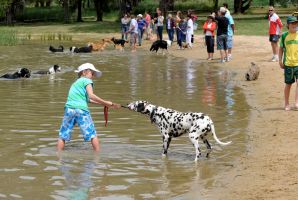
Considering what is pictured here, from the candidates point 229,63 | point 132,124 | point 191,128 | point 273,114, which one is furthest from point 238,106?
point 229,63

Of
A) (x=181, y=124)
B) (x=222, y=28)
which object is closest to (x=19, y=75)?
(x=222, y=28)

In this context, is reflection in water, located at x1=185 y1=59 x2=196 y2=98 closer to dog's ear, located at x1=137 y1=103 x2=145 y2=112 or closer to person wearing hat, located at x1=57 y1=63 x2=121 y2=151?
dog's ear, located at x1=137 y1=103 x2=145 y2=112

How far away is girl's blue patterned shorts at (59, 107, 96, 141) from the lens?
395 inches

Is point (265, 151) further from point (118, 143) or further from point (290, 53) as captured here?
point (290, 53)

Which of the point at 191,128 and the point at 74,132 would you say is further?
the point at 74,132

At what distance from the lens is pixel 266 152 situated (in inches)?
392

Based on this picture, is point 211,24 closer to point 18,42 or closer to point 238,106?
point 238,106

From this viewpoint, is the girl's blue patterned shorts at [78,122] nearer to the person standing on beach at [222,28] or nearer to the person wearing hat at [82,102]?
the person wearing hat at [82,102]

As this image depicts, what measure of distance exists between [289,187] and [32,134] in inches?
230

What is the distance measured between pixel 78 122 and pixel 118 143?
125cm

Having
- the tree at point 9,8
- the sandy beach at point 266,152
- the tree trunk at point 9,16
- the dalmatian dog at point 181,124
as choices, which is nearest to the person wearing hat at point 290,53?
the sandy beach at point 266,152

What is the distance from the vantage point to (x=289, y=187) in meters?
7.70

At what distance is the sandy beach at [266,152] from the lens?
7.73 m

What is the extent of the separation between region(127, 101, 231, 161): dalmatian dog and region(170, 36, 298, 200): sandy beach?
697 millimetres
